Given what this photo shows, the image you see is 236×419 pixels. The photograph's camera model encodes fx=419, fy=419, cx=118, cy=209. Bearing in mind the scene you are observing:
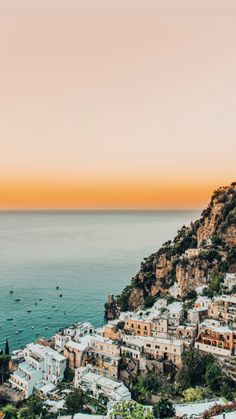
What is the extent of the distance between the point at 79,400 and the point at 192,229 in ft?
128

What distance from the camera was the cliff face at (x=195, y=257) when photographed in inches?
2094

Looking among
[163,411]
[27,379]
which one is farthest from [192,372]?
[27,379]

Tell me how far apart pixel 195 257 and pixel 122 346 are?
64.2ft

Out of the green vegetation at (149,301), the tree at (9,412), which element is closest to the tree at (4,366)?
the tree at (9,412)

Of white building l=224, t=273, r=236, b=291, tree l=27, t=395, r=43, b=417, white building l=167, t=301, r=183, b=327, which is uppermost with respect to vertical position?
white building l=224, t=273, r=236, b=291

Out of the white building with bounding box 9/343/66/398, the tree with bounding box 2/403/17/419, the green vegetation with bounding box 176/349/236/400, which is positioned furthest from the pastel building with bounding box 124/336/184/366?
the tree with bounding box 2/403/17/419

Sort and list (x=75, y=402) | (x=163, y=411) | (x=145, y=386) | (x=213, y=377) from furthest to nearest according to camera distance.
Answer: (x=145, y=386)
(x=213, y=377)
(x=75, y=402)
(x=163, y=411)

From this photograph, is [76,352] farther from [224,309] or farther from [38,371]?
[224,309]

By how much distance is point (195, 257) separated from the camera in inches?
2174

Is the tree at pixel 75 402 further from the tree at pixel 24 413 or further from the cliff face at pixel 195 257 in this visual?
the cliff face at pixel 195 257

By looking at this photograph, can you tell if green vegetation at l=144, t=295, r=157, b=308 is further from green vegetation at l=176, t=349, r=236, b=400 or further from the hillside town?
green vegetation at l=176, t=349, r=236, b=400

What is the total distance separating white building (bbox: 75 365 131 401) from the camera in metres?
33.5

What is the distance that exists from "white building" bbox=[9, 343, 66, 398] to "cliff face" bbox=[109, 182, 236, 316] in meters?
18.0

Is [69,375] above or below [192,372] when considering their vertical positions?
below
